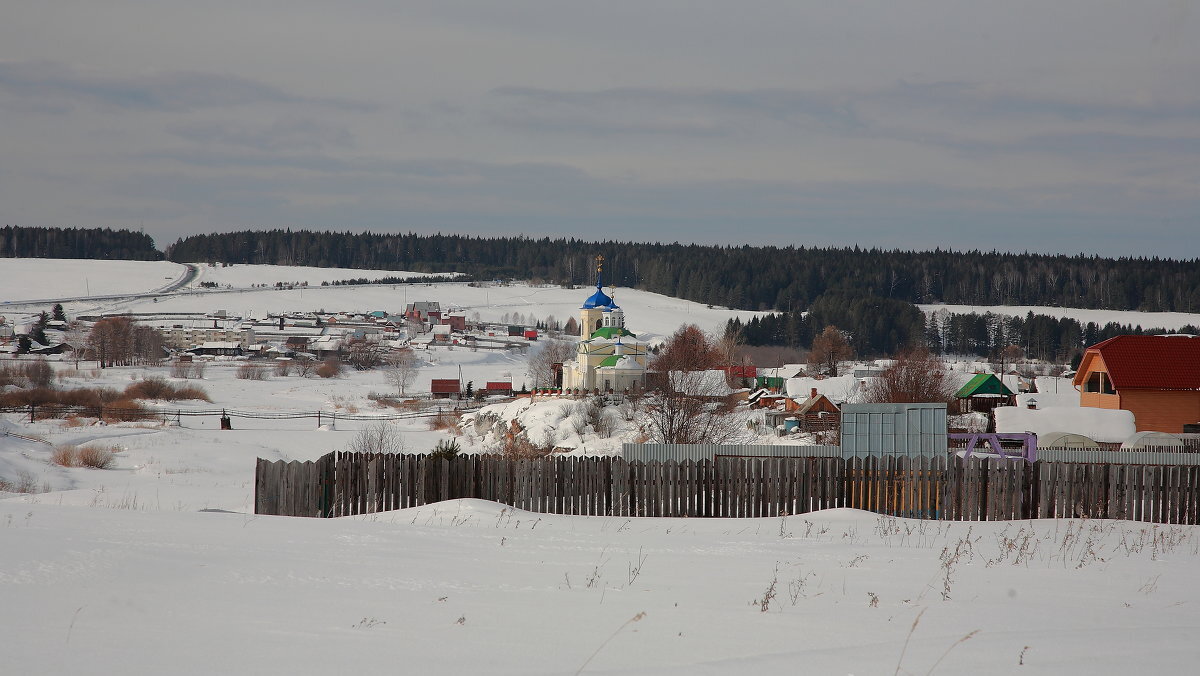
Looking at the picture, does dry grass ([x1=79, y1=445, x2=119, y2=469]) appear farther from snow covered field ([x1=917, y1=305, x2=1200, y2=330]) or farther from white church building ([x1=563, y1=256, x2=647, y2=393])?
snow covered field ([x1=917, y1=305, x2=1200, y2=330])

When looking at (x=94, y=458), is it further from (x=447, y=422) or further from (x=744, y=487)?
(x=447, y=422)

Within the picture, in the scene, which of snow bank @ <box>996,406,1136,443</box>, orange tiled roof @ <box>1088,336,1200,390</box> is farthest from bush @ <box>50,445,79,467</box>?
orange tiled roof @ <box>1088,336,1200,390</box>

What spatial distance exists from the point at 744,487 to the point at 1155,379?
28.0m

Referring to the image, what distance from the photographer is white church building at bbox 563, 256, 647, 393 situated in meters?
67.9

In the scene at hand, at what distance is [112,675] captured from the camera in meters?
5.12

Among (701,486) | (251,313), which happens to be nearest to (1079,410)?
(701,486)

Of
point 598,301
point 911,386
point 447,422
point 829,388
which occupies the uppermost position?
point 598,301

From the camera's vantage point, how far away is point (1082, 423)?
103 feet

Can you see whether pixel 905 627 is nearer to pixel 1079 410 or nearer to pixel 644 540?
pixel 644 540

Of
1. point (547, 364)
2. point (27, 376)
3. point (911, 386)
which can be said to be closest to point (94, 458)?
point (911, 386)

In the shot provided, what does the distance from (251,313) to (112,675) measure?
168m

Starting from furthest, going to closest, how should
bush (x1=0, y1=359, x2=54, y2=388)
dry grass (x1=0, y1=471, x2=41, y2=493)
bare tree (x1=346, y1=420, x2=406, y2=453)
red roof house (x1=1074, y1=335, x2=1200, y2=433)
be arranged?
bush (x1=0, y1=359, x2=54, y2=388)
bare tree (x1=346, y1=420, x2=406, y2=453)
red roof house (x1=1074, y1=335, x2=1200, y2=433)
dry grass (x1=0, y1=471, x2=41, y2=493)

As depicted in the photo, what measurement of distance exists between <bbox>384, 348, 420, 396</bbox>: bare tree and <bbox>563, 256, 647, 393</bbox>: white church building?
1928 cm

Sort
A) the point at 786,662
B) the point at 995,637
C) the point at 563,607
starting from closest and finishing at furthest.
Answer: the point at 786,662
the point at 995,637
the point at 563,607
